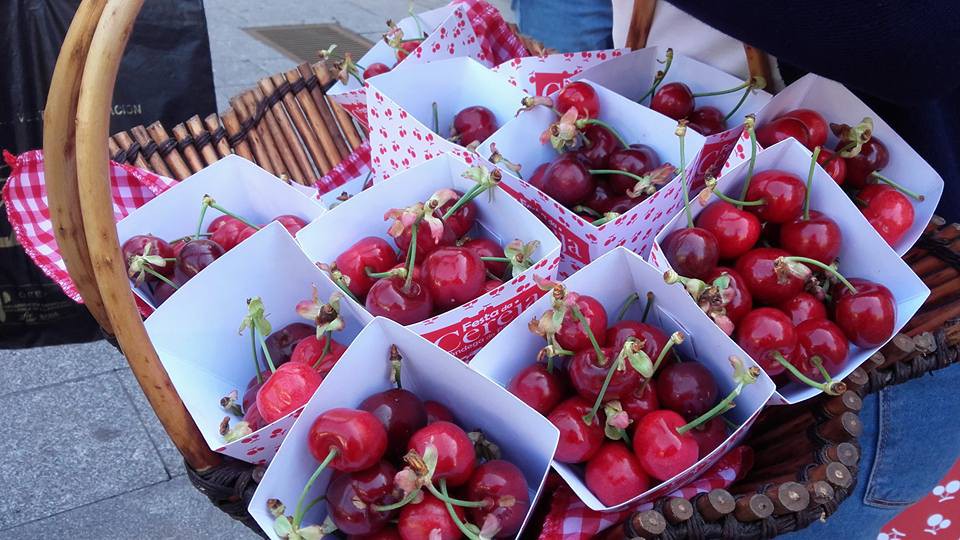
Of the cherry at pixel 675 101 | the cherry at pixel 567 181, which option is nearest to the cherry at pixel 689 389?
the cherry at pixel 567 181

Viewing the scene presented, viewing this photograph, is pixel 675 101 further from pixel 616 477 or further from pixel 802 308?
pixel 616 477

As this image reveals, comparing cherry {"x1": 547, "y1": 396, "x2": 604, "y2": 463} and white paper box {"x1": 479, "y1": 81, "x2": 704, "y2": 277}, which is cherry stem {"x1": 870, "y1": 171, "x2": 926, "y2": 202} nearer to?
white paper box {"x1": 479, "y1": 81, "x2": 704, "y2": 277}

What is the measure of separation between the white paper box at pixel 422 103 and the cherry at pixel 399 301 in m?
0.27

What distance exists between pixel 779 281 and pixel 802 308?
4 centimetres

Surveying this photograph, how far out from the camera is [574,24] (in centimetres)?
205

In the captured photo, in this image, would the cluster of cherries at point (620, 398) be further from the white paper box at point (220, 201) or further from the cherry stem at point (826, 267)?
the white paper box at point (220, 201)

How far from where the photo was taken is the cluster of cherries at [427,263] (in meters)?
0.93

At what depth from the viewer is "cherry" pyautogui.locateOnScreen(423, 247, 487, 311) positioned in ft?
3.10

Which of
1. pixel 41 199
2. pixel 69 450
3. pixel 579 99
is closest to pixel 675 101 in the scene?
pixel 579 99

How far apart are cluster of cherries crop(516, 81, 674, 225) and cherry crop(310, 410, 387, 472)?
0.43m

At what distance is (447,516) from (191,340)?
427 millimetres

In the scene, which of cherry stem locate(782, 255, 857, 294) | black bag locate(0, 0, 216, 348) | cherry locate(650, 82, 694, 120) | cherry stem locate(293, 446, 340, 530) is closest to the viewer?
cherry stem locate(293, 446, 340, 530)

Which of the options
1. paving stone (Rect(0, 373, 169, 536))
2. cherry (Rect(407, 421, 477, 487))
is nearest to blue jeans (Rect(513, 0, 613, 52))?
cherry (Rect(407, 421, 477, 487))

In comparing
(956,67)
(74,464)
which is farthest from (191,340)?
(74,464)
